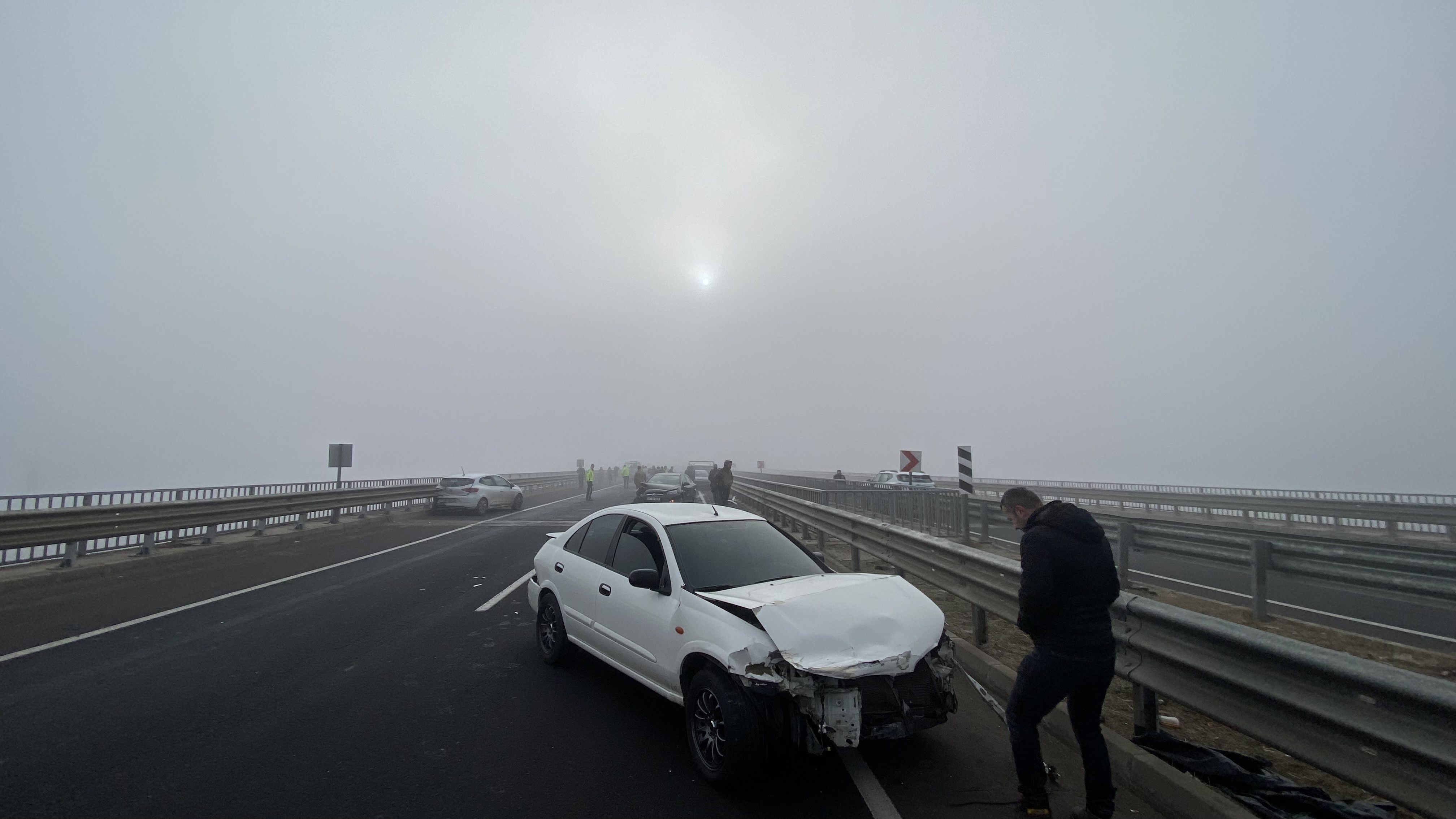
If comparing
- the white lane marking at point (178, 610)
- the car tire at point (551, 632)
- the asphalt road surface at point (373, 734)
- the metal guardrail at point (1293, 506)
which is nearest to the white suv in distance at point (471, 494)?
the white lane marking at point (178, 610)

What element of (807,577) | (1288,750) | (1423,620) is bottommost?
(1423,620)

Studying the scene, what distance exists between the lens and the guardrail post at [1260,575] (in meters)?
7.71

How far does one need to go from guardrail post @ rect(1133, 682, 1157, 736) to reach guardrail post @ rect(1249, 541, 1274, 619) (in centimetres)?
465

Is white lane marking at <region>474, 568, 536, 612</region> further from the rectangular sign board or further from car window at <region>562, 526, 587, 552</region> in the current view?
the rectangular sign board

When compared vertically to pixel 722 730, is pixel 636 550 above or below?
above

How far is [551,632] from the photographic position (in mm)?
6520

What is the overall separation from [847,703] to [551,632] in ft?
11.8

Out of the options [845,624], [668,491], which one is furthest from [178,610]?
[668,491]

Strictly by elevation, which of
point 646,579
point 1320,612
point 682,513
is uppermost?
point 682,513

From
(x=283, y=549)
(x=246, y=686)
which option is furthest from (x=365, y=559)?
(x=246, y=686)

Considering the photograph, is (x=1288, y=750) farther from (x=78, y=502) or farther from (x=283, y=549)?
(x=78, y=502)

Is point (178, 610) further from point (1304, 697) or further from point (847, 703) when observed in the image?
point (1304, 697)

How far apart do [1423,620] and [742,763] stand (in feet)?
33.1

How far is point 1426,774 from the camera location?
2543 millimetres
